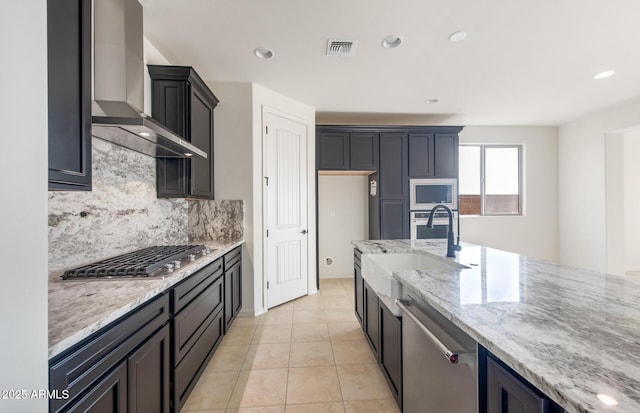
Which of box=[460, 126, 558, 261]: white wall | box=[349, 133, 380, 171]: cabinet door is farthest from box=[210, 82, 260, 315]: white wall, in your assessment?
box=[460, 126, 558, 261]: white wall

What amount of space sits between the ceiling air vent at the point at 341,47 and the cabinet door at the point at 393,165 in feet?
6.07

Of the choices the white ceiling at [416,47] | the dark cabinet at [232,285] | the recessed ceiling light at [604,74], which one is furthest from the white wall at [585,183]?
the dark cabinet at [232,285]

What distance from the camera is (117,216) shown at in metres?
1.91

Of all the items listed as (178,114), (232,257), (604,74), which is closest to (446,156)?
(604,74)

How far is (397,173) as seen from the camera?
4148mm

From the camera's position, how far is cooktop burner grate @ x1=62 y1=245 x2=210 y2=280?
4.52 ft

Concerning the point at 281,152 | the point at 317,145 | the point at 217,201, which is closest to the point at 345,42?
the point at 281,152

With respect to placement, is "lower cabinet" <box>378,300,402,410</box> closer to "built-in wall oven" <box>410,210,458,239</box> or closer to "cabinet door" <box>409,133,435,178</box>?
"built-in wall oven" <box>410,210,458,239</box>

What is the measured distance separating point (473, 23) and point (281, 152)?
2.31m

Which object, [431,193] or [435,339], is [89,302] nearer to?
[435,339]

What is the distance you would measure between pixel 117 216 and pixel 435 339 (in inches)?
86.9

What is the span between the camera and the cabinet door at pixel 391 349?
1486mm
